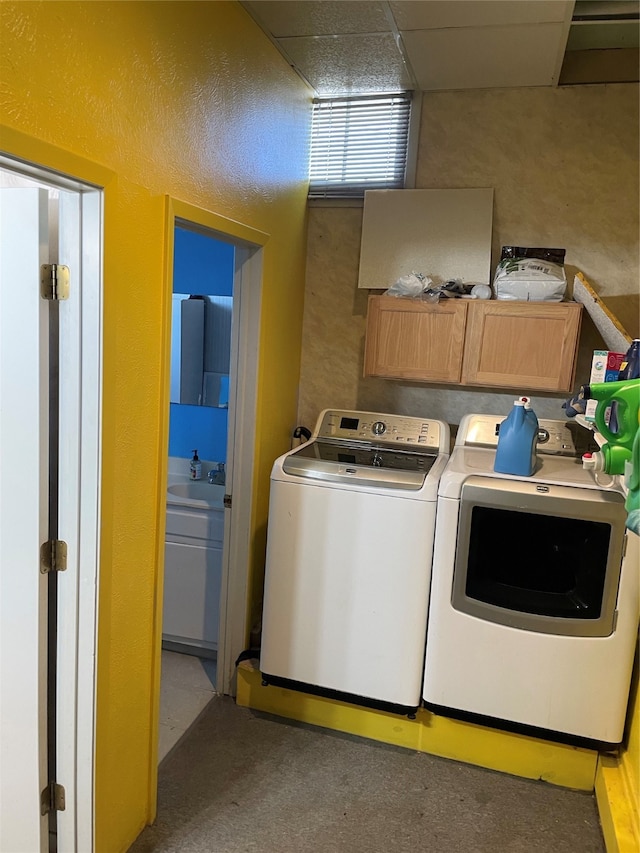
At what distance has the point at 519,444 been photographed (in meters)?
2.37

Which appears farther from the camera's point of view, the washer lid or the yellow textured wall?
the washer lid

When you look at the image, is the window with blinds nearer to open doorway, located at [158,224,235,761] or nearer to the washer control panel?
open doorway, located at [158,224,235,761]

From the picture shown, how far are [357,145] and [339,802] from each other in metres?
2.86

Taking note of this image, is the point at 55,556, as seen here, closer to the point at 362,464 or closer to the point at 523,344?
the point at 362,464

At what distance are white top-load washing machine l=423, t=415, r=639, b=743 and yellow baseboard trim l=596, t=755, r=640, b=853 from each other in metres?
0.13

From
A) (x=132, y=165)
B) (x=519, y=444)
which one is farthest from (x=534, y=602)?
(x=132, y=165)

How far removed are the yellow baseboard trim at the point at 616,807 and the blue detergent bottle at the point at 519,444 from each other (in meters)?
1.11

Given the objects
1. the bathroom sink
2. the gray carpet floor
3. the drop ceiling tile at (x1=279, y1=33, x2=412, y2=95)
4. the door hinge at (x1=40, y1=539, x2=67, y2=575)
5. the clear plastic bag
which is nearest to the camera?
the door hinge at (x1=40, y1=539, x2=67, y2=575)

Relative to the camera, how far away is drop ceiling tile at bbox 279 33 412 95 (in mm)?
2465

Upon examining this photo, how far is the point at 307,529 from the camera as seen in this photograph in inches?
99.8

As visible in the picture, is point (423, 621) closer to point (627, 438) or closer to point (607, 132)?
point (627, 438)

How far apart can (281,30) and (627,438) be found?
1979 millimetres

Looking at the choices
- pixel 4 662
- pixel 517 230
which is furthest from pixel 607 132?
pixel 4 662

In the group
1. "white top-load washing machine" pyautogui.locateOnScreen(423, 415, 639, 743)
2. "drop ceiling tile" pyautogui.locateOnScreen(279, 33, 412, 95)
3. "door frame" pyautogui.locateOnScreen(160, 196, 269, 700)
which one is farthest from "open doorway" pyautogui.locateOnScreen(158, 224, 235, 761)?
"white top-load washing machine" pyautogui.locateOnScreen(423, 415, 639, 743)
